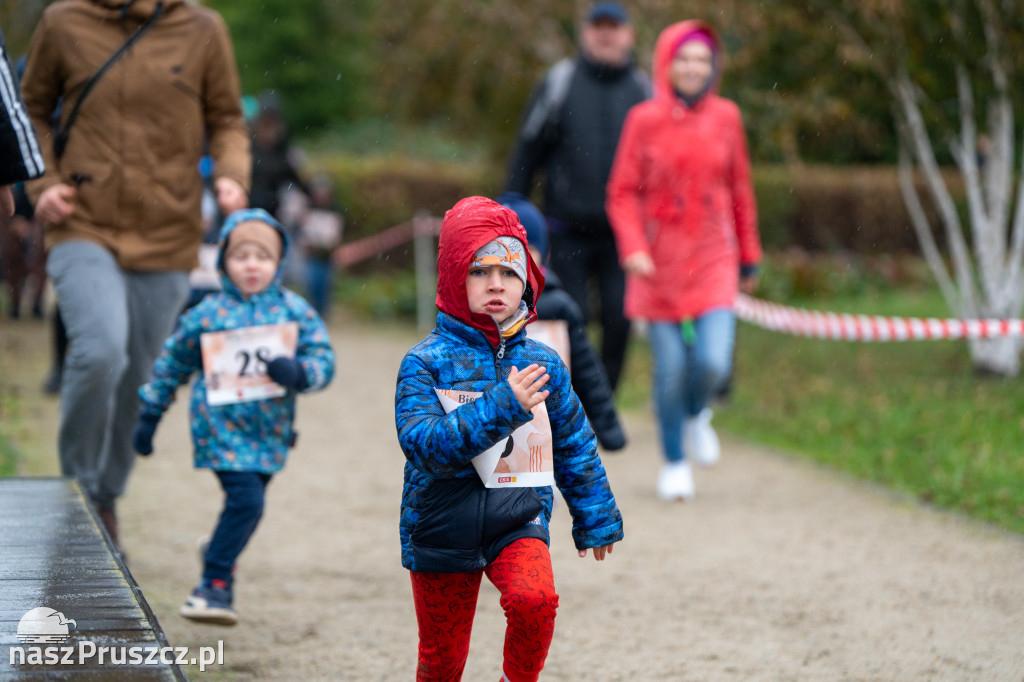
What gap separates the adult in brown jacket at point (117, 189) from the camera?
4941 millimetres

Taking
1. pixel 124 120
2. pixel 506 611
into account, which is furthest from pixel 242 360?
pixel 506 611

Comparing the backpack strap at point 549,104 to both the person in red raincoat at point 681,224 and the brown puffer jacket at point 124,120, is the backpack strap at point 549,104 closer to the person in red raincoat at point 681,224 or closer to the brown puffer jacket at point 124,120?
the person in red raincoat at point 681,224

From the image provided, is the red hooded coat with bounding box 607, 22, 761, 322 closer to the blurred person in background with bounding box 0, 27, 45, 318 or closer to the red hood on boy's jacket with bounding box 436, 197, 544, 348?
the blurred person in background with bounding box 0, 27, 45, 318

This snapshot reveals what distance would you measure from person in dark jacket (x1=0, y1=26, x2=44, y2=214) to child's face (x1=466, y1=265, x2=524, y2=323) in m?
1.58

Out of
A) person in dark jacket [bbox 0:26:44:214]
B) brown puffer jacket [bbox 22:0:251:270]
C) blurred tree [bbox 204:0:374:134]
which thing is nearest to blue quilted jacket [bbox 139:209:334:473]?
brown puffer jacket [bbox 22:0:251:270]

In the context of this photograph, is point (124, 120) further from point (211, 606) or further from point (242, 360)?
point (211, 606)

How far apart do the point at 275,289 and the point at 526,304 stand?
1697mm

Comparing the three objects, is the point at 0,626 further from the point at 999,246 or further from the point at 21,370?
the point at 999,246

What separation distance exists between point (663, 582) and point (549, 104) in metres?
3.08

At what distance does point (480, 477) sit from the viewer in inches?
126

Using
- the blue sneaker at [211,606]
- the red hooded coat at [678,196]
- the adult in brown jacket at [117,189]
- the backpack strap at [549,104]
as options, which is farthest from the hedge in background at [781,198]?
the blue sneaker at [211,606]

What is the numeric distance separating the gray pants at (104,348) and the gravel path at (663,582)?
48cm

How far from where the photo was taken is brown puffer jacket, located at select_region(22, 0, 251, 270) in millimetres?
5066

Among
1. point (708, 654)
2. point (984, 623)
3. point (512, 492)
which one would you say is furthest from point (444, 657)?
point (984, 623)
